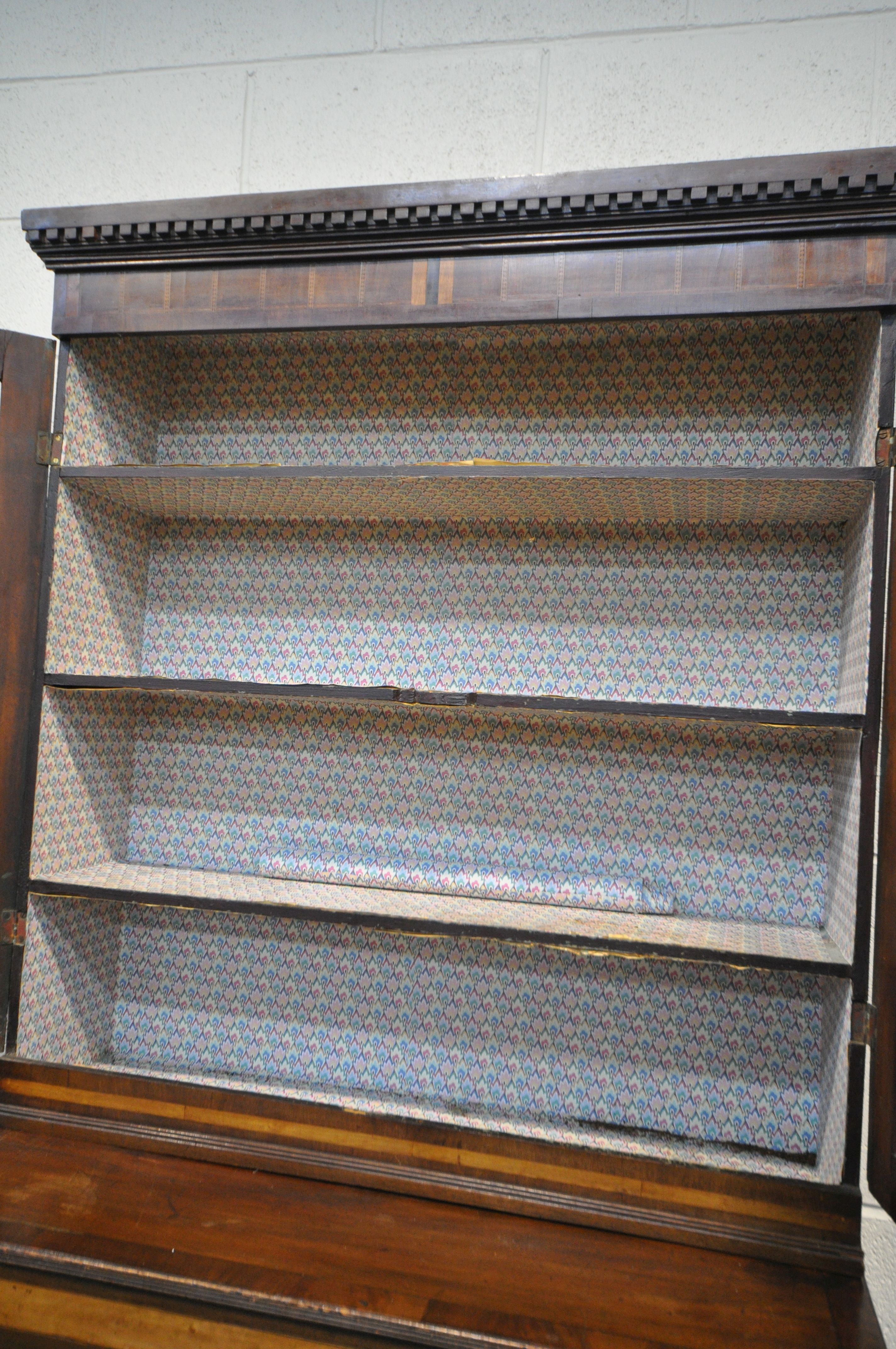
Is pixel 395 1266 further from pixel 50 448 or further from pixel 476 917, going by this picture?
pixel 50 448

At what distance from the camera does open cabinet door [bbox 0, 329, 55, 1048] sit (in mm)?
1704

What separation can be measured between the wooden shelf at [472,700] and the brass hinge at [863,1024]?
1.50 feet

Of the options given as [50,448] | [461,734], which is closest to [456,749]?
[461,734]

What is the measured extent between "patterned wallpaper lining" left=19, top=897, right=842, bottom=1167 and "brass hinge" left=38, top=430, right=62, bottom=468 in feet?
2.87

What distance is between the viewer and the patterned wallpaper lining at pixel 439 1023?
1772 mm

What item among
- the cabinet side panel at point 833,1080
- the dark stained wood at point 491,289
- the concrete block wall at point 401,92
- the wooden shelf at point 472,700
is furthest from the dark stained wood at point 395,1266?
the dark stained wood at point 491,289

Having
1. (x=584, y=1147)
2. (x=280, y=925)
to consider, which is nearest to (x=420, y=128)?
(x=280, y=925)

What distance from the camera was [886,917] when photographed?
4.60 feet

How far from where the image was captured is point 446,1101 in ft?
6.24

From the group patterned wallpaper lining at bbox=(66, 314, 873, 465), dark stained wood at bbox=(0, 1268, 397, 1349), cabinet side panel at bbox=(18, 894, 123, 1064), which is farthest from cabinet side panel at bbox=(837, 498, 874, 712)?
cabinet side panel at bbox=(18, 894, 123, 1064)

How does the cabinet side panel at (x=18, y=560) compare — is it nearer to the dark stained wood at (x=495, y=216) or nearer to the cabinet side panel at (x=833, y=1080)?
the dark stained wood at (x=495, y=216)

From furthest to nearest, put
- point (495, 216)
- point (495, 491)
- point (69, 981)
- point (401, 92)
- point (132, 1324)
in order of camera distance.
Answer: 1. point (401, 92)
2. point (69, 981)
3. point (495, 491)
4. point (495, 216)
5. point (132, 1324)

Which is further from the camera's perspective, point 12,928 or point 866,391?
point 12,928

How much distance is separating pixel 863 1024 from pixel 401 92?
217cm
